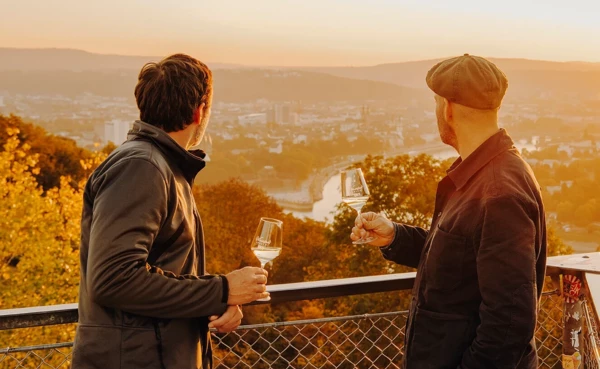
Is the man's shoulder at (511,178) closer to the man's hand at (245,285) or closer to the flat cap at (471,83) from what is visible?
the flat cap at (471,83)

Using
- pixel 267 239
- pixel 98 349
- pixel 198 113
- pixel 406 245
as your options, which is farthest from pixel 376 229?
pixel 98 349

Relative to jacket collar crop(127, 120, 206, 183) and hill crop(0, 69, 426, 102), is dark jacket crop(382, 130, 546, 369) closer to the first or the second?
jacket collar crop(127, 120, 206, 183)

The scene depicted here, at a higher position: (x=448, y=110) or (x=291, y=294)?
(x=448, y=110)

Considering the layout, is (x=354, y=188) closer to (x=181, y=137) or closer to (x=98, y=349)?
(x=181, y=137)

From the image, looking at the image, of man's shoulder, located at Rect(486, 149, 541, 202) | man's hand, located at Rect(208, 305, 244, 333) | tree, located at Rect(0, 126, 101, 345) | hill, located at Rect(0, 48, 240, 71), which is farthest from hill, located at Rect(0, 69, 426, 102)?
man's shoulder, located at Rect(486, 149, 541, 202)

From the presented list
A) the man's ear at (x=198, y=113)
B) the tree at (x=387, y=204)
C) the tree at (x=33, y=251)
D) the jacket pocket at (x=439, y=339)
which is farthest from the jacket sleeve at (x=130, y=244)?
the tree at (x=387, y=204)

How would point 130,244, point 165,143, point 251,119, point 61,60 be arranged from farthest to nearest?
point 61,60 → point 251,119 → point 165,143 → point 130,244

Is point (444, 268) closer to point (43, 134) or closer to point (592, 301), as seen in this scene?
point (592, 301)
